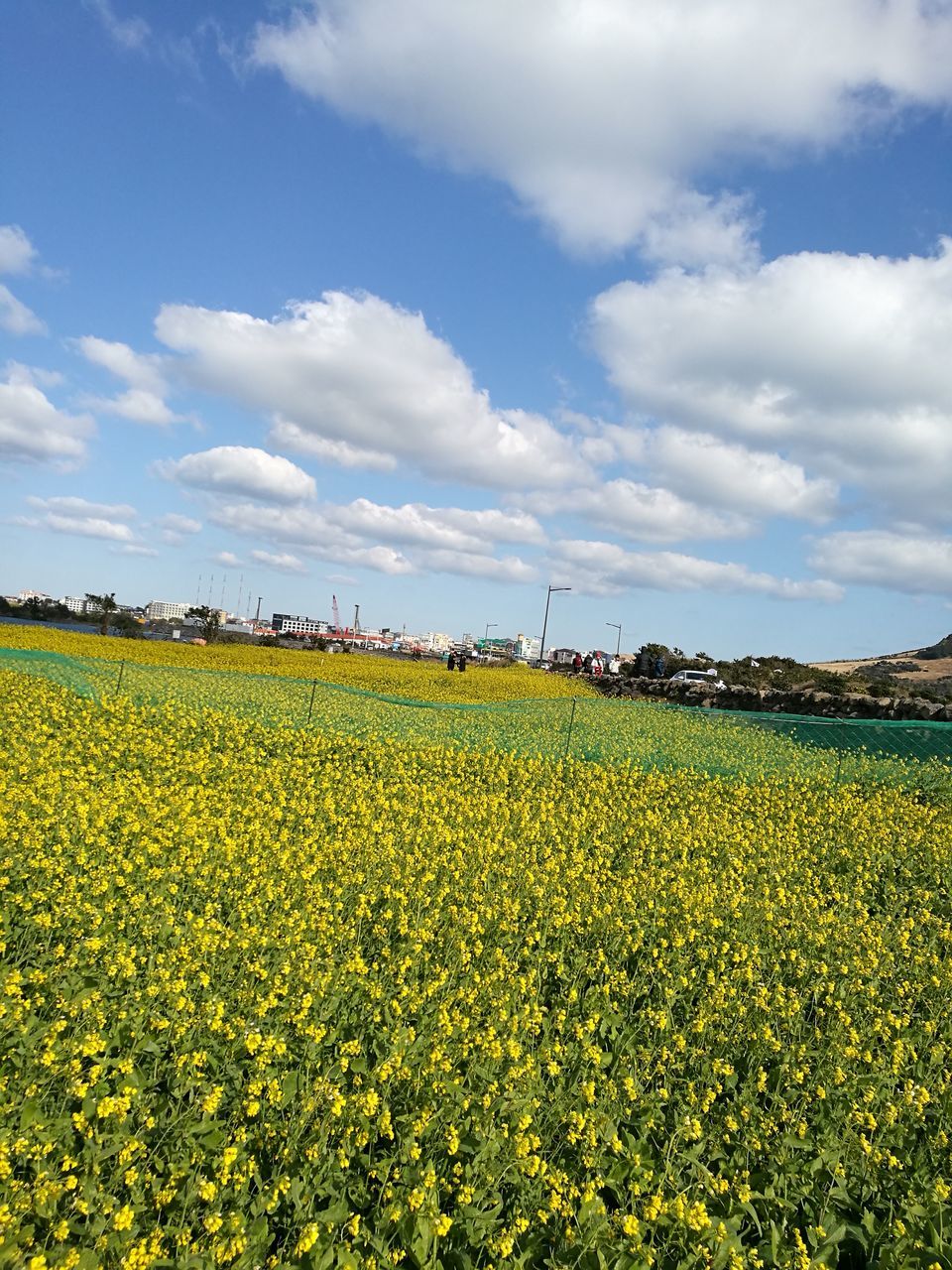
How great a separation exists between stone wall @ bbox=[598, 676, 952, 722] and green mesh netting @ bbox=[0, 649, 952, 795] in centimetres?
623

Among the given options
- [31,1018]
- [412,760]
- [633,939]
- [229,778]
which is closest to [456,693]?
[412,760]

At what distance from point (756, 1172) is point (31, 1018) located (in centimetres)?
366

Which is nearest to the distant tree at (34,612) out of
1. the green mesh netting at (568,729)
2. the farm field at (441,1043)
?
the green mesh netting at (568,729)

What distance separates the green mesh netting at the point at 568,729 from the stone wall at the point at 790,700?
6227mm

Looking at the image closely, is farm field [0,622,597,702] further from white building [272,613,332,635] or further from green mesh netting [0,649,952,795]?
white building [272,613,332,635]

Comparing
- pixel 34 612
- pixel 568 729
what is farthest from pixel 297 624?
pixel 568 729

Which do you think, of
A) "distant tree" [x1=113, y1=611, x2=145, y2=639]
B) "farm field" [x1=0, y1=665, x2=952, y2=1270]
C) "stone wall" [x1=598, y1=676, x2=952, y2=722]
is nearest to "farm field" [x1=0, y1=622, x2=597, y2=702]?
"stone wall" [x1=598, y1=676, x2=952, y2=722]

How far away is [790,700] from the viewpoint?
29.2 meters

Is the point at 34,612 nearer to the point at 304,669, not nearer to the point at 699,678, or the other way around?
the point at 304,669

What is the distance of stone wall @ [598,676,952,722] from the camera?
23.4 meters

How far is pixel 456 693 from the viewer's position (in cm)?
2930

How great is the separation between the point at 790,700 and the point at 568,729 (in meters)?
17.5

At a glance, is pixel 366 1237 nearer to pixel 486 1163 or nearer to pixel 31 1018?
pixel 486 1163

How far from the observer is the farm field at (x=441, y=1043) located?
3.03 metres
